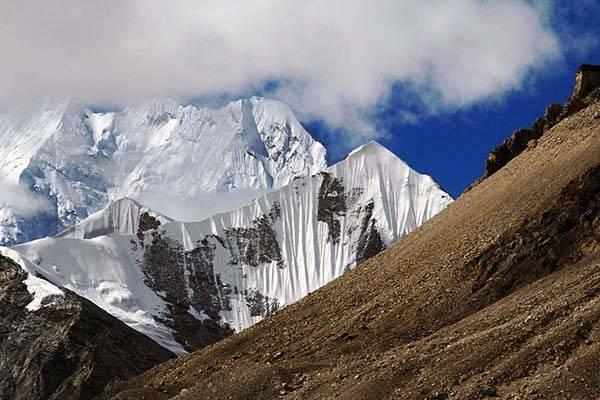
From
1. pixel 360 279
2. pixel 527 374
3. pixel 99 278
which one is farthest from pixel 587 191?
pixel 99 278

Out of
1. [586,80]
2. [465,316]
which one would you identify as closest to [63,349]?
[586,80]

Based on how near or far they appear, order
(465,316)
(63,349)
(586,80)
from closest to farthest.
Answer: (465,316)
(586,80)
(63,349)

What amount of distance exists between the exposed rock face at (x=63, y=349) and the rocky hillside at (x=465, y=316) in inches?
1060

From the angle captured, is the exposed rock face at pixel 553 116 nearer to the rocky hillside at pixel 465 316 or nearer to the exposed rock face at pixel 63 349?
the rocky hillside at pixel 465 316

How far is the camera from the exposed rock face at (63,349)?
99.5m

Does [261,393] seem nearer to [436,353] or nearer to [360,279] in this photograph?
[436,353]

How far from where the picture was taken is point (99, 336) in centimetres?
10925

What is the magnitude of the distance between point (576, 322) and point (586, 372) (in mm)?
3894

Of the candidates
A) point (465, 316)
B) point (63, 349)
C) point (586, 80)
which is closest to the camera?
point (465, 316)

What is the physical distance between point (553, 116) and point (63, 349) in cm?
5316

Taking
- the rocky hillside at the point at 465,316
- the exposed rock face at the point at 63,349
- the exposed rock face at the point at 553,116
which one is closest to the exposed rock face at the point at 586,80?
the exposed rock face at the point at 553,116

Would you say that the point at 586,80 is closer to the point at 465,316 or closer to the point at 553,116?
the point at 553,116

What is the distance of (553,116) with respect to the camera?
287ft

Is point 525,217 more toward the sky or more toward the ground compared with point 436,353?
more toward the sky
